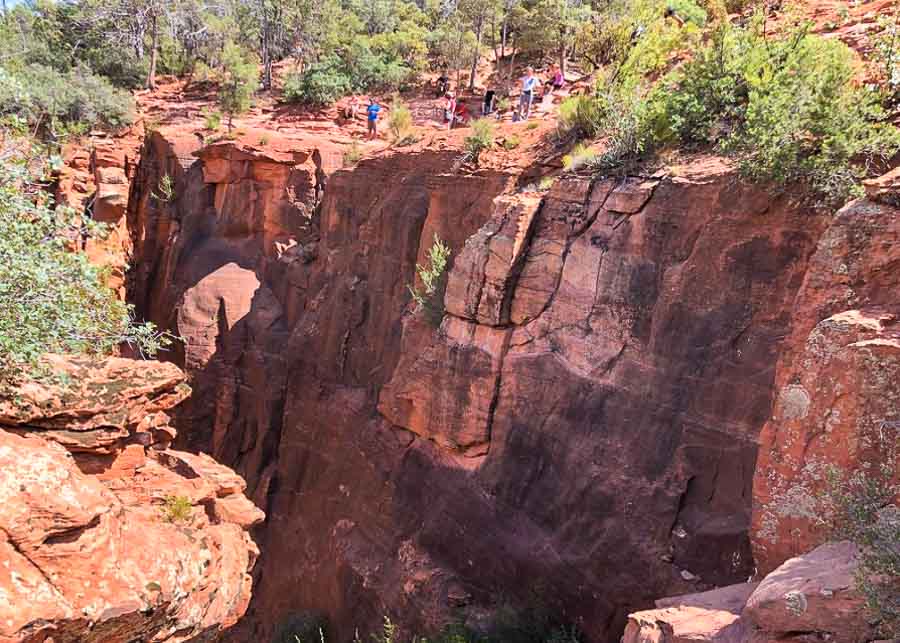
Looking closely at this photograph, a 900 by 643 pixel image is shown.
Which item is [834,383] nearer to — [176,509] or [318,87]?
[176,509]

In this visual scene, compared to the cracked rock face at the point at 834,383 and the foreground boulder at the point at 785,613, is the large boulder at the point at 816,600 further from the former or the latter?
the cracked rock face at the point at 834,383

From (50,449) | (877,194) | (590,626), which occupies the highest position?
(877,194)

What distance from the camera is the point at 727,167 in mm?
8633

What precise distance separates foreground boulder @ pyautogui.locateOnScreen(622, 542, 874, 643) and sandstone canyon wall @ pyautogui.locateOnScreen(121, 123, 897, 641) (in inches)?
36.8

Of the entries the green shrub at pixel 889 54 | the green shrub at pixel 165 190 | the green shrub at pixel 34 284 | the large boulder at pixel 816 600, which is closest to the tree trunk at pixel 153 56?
the green shrub at pixel 165 190

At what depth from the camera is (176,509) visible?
7.87 meters

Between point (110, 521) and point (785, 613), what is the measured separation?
5.82 m

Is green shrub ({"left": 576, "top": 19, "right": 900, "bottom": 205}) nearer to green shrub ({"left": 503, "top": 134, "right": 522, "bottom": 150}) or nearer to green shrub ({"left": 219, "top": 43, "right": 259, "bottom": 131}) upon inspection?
green shrub ({"left": 503, "top": 134, "right": 522, "bottom": 150})

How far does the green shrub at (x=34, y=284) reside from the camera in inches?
256

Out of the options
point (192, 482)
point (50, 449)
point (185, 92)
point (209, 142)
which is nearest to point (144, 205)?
point (209, 142)

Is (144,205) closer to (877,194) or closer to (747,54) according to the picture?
(747,54)

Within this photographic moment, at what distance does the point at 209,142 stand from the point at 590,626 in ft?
62.3

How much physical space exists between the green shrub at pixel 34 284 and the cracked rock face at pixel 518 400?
588cm

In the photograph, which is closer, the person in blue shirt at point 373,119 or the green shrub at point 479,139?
the green shrub at point 479,139
